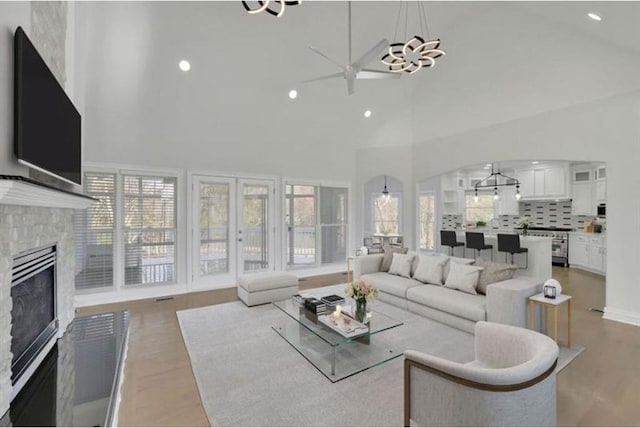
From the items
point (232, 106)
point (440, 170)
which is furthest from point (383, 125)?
point (232, 106)

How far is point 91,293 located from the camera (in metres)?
4.73

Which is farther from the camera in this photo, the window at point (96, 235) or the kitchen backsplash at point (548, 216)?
the kitchen backsplash at point (548, 216)

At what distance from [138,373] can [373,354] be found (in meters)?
2.16

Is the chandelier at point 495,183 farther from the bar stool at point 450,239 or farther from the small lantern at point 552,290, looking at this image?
the small lantern at point 552,290

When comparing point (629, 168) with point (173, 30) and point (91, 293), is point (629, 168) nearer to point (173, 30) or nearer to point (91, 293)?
point (173, 30)

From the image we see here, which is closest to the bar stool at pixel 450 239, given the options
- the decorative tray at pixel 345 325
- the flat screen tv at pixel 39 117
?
the decorative tray at pixel 345 325

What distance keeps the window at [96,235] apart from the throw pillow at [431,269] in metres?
4.86

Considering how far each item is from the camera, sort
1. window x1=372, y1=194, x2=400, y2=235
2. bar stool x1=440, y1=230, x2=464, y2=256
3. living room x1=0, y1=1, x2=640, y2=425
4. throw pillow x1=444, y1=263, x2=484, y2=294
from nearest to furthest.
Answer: living room x1=0, y1=1, x2=640, y2=425 → throw pillow x1=444, y1=263, x2=484, y2=294 → bar stool x1=440, y1=230, x2=464, y2=256 → window x1=372, y1=194, x2=400, y2=235

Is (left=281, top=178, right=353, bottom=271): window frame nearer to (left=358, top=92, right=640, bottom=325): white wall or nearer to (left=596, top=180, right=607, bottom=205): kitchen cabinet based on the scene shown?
(left=358, top=92, right=640, bottom=325): white wall

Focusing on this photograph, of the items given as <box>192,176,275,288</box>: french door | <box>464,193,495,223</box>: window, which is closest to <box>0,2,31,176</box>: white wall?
<box>192,176,275,288</box>: french door

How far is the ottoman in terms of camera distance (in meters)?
4.48

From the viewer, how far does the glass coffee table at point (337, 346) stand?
2.67 metres

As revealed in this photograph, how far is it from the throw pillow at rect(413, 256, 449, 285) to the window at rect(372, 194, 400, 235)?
19.1 feet

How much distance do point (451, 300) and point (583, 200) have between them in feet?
21.0
